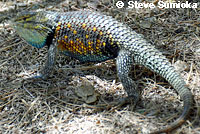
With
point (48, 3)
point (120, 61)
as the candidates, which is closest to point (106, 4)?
point (48, 3)

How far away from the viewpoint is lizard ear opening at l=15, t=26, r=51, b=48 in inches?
170

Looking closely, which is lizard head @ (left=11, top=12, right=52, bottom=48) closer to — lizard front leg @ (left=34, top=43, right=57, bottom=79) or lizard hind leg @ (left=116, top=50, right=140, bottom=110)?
lizard front leg @ (left=34, top=43, right=57, bottom=79)

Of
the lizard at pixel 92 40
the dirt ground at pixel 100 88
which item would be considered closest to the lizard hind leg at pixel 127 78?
the lizard at pixel 92 40

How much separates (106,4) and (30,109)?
Result: 10.2ft

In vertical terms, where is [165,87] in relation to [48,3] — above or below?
below

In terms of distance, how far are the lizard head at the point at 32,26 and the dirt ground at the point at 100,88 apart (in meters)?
0.63

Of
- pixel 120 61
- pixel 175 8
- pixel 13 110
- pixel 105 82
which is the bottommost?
pixel 13 110

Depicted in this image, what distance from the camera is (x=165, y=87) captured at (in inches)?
152

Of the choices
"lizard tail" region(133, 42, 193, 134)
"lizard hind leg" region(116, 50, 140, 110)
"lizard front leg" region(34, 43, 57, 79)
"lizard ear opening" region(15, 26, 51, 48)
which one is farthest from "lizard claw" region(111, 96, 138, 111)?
"lizard ear opening" region(15, 26, 51, 48)

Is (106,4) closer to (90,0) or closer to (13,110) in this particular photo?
(90,0)

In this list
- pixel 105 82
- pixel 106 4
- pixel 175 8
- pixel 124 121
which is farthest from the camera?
pixel 106 4

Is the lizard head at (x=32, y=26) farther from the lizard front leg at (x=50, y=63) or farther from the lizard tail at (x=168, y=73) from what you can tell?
the lizard tail at (x=168, y=73)

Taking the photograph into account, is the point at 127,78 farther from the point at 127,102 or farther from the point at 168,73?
the point at 168,73

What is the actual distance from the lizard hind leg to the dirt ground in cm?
12
